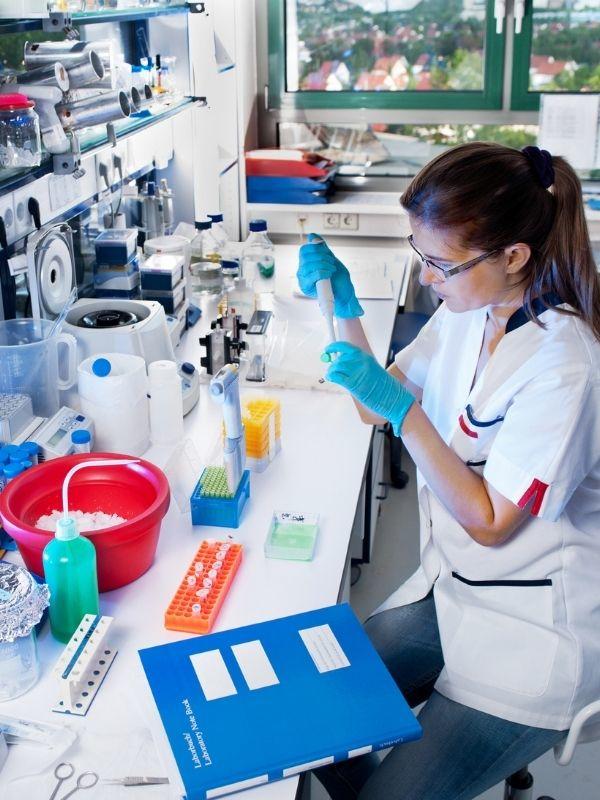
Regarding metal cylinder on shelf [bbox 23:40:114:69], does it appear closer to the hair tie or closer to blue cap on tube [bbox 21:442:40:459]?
blue cap on tube [bbox 21:442:40:459]

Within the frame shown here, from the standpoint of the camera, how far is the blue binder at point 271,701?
1.19 m

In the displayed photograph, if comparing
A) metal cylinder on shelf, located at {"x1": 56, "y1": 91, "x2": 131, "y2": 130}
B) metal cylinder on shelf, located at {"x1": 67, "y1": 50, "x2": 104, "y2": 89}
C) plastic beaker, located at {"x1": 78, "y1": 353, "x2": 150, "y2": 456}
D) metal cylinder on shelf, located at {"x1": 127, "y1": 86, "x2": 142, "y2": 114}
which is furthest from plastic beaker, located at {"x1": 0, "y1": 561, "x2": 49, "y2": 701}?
metal cylinder on shelf, located at {"x1": 127, "y1": 86, "x2": 142, "y2": 114}

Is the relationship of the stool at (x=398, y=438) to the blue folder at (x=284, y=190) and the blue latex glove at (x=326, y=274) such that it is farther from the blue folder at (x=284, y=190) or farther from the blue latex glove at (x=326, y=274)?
the blue latex glove at (x=326, y=274)

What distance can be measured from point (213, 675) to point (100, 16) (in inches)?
60.2

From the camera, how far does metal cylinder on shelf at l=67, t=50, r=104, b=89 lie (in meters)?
1.99

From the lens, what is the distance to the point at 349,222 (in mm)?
3750

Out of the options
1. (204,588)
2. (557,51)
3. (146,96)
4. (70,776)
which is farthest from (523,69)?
(70,776)

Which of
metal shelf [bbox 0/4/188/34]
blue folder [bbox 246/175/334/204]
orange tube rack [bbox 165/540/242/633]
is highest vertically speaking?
metal shelf [bbox 0/4/188/34]

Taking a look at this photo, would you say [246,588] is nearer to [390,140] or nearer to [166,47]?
[166,47]

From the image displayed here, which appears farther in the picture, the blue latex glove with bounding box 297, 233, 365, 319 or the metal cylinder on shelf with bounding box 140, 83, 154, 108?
the metal cylinder on shelf with bounding box 140, 83, 154, 108

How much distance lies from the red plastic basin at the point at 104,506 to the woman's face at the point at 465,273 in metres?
0.61

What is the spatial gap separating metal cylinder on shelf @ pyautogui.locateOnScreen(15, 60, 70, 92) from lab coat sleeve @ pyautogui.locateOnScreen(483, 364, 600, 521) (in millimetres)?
1169

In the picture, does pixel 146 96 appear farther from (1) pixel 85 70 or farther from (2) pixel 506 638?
(2) pixel 506 638

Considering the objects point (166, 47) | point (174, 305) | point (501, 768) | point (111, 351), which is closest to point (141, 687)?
point (501, 768)
